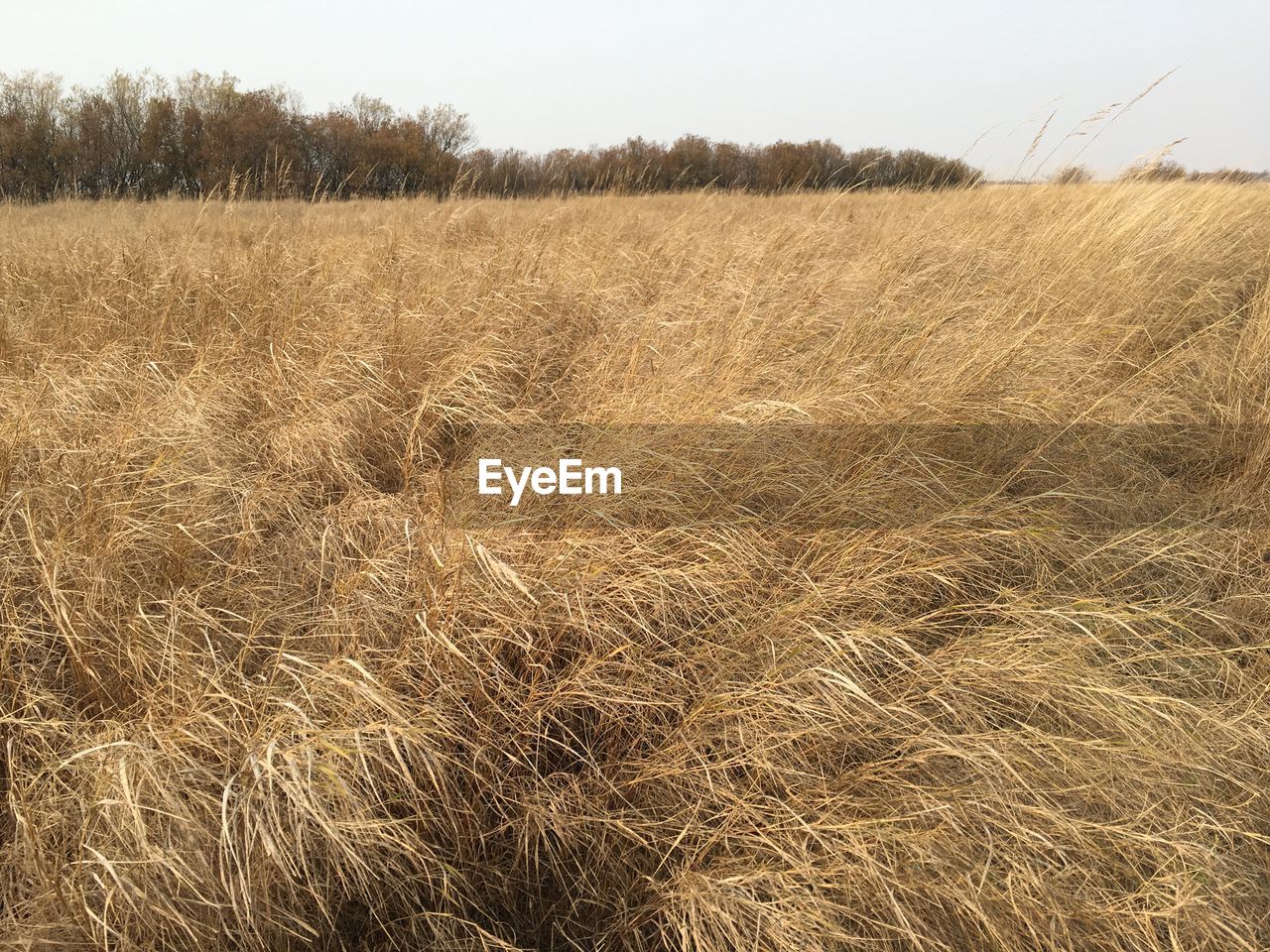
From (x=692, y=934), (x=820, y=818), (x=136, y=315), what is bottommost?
(x=692, y=934)

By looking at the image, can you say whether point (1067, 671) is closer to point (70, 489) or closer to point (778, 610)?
point (778, 610)

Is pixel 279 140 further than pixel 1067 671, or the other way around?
pixel 279 140

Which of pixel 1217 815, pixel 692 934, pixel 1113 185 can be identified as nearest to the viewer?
pixel 692 934

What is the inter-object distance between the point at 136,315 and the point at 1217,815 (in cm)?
379

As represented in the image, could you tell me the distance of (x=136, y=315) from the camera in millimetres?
3094

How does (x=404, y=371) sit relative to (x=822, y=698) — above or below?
above

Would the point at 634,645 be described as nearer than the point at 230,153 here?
Yes

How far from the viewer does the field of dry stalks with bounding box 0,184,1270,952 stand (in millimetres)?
1258

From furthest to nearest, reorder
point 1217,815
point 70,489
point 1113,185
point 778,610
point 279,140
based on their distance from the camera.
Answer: point 279,140 < point 1113,185 < point 70,489 < point 778,610 < point 1217,815

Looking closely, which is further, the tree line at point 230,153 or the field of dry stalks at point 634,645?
the tree line at point 230,153

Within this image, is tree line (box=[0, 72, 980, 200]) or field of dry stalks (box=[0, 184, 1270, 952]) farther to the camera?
tree line (box=[0, 72, 980, 200])

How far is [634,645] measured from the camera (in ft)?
5.15

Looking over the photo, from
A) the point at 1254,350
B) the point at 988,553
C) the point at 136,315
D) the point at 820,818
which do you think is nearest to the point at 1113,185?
the point at 1254,350

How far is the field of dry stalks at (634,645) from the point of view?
4.13 ft
